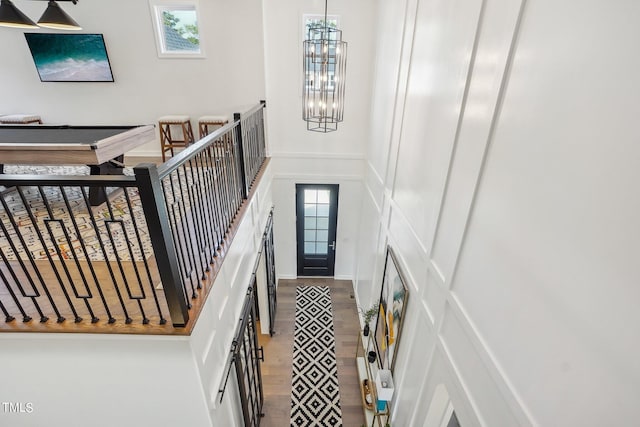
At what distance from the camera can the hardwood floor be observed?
377 centimetres

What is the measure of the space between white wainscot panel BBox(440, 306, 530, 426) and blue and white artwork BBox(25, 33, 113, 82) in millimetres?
6351

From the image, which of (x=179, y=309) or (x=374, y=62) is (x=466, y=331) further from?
(x=374, y=62)

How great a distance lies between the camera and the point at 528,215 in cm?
122

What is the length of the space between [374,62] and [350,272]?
3967 mm

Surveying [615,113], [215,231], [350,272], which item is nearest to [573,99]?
[615,113]

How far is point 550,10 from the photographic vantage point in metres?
1.11

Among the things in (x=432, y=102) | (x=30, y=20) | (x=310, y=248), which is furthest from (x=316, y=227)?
(x=30, y=20)

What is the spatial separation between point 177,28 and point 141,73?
3.31 ft

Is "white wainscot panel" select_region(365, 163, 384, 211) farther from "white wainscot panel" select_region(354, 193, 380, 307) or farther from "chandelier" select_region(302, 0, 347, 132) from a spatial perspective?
"chandelier" select_region(302, 0, 347, 132)

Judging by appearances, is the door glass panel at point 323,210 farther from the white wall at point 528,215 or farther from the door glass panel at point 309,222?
the white wall at point 528,215

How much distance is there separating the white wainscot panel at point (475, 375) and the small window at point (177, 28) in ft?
17.8

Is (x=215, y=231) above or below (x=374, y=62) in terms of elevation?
below

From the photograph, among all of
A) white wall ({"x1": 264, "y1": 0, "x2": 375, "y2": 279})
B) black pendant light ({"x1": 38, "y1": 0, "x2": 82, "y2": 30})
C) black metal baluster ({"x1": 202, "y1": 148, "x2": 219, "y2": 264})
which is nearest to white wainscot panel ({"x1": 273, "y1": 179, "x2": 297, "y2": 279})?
white wall ({"x1": 264, "y1": 0, "x2": 375, "y2": 279})

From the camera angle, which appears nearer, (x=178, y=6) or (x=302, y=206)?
(x=178, y=6)
